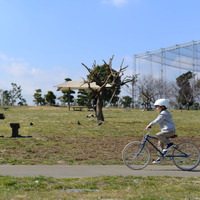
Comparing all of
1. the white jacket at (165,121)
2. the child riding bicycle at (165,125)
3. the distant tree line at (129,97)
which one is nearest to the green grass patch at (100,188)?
the child riding bicycle at (165,125)

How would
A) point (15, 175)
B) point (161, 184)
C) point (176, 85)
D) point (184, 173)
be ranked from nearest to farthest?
point (161, 184) < point (15, 175) < point (184, 173) < point (176, 85)

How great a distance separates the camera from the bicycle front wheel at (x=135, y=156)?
269 inches

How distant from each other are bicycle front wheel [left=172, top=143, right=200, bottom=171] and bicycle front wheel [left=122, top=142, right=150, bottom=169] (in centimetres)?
68

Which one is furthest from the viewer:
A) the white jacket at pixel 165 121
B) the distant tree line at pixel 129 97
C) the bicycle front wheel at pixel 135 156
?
the distant tree line at pixel 129 97

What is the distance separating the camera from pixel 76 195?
456 cm

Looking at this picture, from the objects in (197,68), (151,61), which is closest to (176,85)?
(151,61)

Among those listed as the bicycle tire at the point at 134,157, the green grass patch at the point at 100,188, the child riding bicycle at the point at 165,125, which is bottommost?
the green grass patch at the point at 100,188

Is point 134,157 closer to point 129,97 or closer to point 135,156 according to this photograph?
point 135,156

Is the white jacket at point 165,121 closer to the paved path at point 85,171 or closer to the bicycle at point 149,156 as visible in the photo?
the bicycle at point 149,156

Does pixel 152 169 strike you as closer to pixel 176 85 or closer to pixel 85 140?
pixel 85 140

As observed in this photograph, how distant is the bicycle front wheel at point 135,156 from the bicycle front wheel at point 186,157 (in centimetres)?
68

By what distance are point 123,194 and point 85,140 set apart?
7.18 metres

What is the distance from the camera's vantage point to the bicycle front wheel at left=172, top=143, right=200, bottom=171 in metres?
6.86

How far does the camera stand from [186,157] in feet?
22.8
